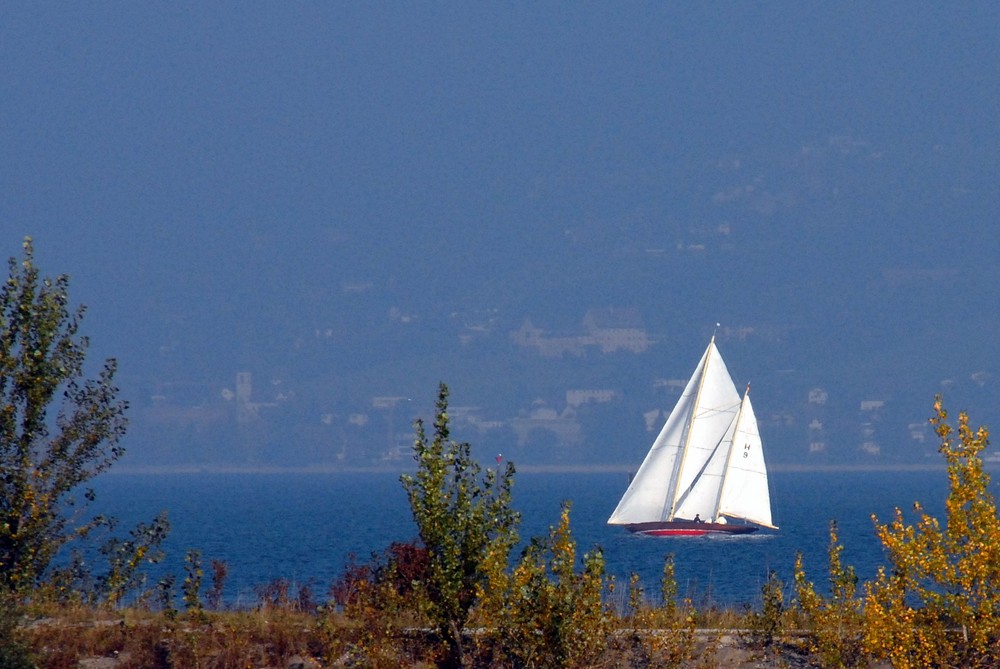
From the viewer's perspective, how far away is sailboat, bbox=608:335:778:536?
8750 cm

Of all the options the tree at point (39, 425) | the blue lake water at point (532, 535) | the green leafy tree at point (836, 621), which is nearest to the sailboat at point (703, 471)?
the blue lake water at point (532, 535)

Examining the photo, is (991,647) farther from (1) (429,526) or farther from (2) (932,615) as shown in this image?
(1) (429,526)

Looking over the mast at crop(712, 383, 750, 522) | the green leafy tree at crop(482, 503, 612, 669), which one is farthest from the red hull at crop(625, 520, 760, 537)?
the green leafy tree at crop(482, 503, 612, 669)

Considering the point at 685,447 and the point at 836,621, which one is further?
the point at 685,447

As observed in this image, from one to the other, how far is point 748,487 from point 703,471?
2.92 meters

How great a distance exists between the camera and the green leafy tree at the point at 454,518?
20297 millimetres

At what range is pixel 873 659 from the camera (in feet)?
72.8

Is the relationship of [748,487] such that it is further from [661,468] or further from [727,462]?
[661,468]

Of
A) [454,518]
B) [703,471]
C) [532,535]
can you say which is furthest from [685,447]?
[454,518]

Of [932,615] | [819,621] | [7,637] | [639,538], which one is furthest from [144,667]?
[639,538]

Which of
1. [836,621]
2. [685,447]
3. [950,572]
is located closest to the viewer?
[950,572]

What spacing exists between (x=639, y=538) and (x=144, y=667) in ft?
224

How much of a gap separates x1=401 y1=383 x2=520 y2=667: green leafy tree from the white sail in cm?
6719

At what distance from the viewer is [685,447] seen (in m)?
87.6
